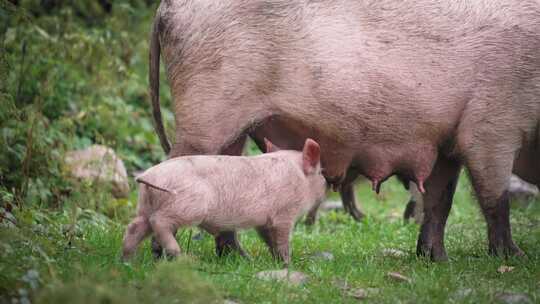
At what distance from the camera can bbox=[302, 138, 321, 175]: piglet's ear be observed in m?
4.85

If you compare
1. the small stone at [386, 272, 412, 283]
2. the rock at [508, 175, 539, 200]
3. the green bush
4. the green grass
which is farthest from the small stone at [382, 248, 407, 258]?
the rock at [508, 175, 539, 200]

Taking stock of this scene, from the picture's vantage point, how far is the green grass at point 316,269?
376cm

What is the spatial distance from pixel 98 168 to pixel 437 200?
3.19 m

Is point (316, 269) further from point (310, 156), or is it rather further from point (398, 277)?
point (310, 156)

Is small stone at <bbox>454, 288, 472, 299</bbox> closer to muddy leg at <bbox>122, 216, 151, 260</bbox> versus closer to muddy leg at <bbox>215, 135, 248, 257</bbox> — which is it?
muddy leg at <bbox>215, 135, 248, 257</bbox>

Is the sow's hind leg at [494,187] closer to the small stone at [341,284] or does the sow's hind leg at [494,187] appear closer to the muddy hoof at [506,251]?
the muddy hoof at [506,251]

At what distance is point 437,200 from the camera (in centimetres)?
564

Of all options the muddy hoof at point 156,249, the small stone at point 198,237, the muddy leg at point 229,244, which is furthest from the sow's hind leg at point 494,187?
the small stone at point 198,237

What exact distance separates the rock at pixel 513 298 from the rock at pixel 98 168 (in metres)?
4.08

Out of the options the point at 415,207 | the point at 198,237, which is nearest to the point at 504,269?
the point at 198,237

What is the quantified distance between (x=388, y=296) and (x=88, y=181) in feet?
12.5

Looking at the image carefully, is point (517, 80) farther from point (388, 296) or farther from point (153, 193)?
point (153, 193)

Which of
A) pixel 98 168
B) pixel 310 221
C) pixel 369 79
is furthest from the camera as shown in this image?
pixel 310 221

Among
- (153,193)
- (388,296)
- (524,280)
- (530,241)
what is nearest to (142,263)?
(153,193)
